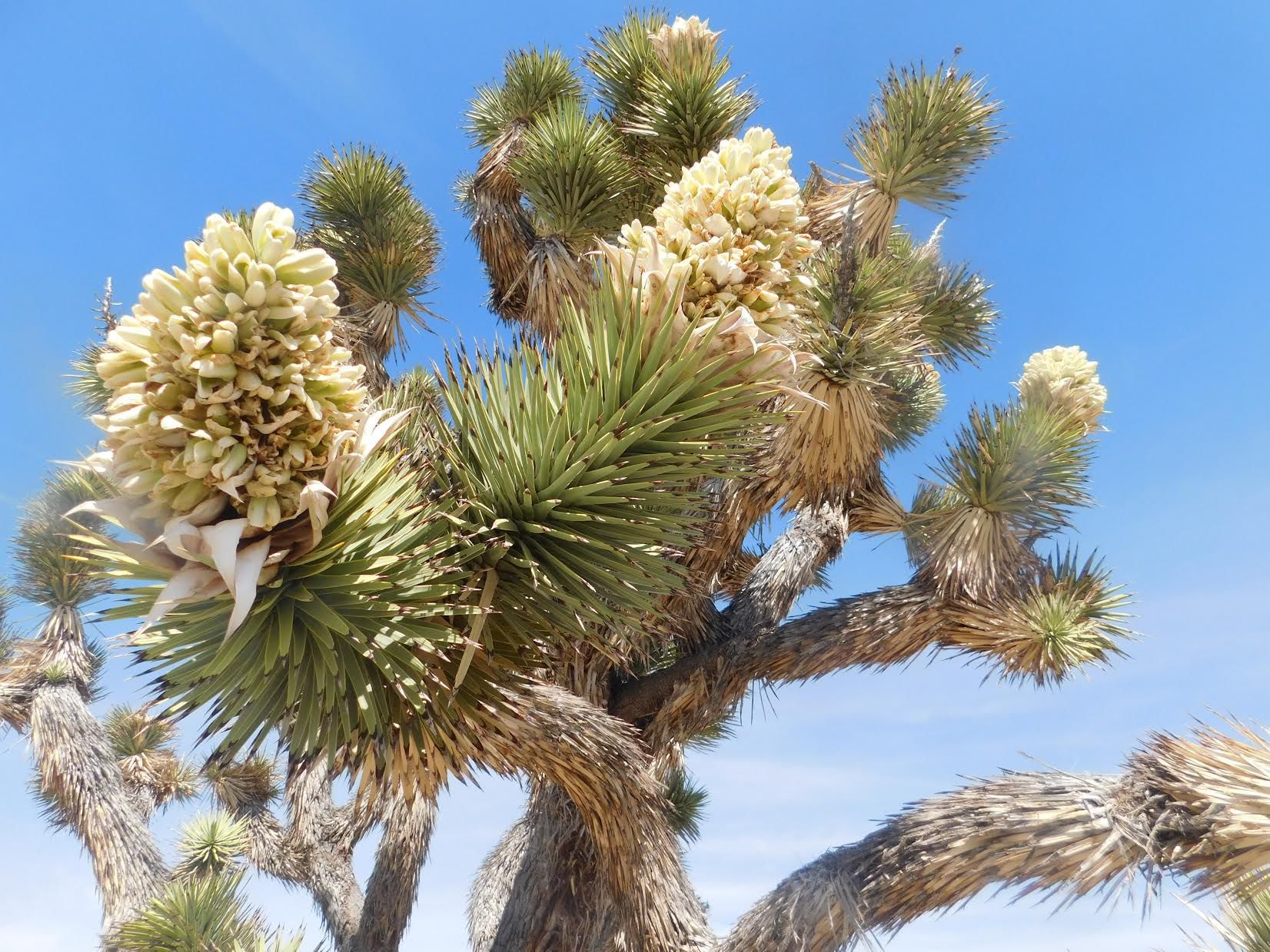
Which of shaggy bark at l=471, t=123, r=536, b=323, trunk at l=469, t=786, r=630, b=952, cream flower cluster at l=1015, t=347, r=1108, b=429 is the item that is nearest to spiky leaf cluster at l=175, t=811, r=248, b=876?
trunk at l=469, t=786, r=630, b=952

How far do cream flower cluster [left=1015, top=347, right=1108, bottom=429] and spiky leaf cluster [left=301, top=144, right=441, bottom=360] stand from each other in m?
4.05

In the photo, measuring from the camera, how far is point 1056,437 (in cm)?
481

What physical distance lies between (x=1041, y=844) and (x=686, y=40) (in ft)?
15.6

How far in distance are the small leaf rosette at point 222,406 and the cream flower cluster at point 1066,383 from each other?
448 cm

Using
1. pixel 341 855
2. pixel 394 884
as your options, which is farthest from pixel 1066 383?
pixel 341 855

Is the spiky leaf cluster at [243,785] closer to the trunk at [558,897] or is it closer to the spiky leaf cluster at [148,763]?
the spiky leaf cluster at [148,763]

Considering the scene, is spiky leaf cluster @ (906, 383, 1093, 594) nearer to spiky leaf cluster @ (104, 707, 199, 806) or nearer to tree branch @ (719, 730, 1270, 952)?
tree branch @ (719, 730, 1270, 952)

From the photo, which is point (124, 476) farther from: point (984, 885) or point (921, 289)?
point (921, 289)

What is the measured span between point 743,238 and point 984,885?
2795 mm

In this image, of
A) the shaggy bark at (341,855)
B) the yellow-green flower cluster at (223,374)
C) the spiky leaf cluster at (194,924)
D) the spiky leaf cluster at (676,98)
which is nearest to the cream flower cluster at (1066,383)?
the spiky leaf cluster at (676,98)

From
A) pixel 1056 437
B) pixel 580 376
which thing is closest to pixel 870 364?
pixel 1056 437

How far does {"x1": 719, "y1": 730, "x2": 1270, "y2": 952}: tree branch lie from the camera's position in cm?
288

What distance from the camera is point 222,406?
169 centimetres

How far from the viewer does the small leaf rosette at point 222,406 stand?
168 centimetres
